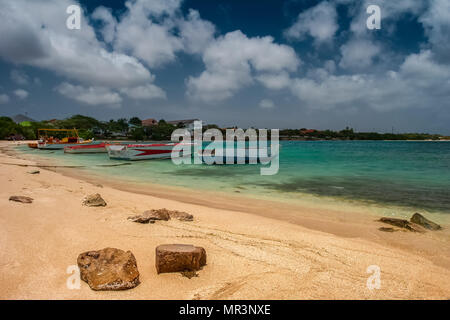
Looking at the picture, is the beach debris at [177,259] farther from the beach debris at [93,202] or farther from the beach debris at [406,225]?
the beach debris at [406,225]

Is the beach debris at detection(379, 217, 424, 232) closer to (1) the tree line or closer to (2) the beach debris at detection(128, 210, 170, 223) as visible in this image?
(2) the beach debris at detection(128, 210, 170, 223)

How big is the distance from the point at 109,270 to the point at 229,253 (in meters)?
1.61

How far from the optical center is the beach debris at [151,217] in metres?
4.46

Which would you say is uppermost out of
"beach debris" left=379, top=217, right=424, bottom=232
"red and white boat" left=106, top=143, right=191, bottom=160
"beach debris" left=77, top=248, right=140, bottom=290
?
Answer: "red and white boat" left=106, top=143, right=191, bottom=160

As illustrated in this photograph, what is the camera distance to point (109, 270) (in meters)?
2.47

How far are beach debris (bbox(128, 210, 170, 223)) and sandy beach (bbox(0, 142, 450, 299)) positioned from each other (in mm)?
131

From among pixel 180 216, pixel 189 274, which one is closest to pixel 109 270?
pixel 189 274

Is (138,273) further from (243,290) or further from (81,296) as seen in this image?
(243,290)

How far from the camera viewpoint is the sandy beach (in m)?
2.49

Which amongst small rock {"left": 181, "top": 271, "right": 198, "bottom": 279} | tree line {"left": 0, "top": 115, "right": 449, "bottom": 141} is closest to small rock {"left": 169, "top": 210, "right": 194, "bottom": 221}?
small rock {"left": 181, "top": 271, "right": 198, "bottom": 279}

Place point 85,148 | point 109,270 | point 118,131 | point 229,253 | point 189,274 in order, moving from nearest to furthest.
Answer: point 109,270
point 189,274
point 229,253
point 85,148
point 118,131

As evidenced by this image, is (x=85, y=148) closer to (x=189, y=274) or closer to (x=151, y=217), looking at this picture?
(x=151, y=217)

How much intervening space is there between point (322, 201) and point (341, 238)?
12.5ft

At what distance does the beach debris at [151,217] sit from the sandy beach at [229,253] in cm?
13
